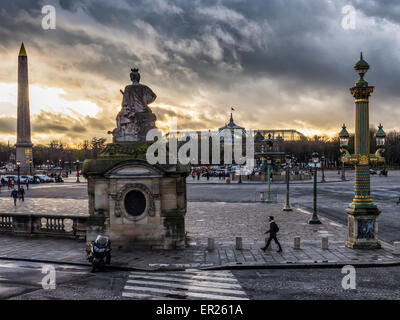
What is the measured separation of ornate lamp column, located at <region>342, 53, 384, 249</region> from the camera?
16188mm

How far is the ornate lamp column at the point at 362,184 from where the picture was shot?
1619 centimetres

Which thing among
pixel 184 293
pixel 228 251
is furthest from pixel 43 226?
pixel 184 293

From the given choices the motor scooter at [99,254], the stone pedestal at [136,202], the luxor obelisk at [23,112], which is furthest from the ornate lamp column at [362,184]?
the luxor obelisk at [23,112]

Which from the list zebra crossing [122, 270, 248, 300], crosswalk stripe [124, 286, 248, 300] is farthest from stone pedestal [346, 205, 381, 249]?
crosswalk stripe [124, 286, 248, 300]

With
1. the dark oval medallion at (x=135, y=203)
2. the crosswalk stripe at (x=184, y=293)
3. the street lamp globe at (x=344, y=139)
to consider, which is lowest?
the crosswalk stripe at (x=184, y=293)

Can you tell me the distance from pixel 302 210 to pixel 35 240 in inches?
735

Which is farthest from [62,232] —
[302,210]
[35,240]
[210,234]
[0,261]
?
[302,210]

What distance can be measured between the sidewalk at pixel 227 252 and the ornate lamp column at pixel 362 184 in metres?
0.64

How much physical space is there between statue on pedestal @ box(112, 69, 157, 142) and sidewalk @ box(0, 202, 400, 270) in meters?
4.74

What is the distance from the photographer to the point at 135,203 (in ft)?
52.6

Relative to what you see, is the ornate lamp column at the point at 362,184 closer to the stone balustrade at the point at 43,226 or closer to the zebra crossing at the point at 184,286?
the zebra crossing at the point at 184,286

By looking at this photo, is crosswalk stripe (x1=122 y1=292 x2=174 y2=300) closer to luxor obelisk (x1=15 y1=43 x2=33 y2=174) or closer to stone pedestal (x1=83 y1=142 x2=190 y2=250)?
stone pedestal (x1=83 y1=142 x2=190 y2=250)

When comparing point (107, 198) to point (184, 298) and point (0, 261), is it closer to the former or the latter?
point (0, 261)
